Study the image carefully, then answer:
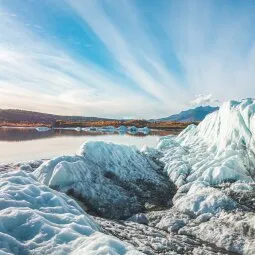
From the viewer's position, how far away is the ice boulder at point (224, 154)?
21.5 m

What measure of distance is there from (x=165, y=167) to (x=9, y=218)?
19508mm

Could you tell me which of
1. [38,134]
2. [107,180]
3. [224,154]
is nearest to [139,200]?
[107,180]

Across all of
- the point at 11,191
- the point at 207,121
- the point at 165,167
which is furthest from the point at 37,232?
the point at 207,121

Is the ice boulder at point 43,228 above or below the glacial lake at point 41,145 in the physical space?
above

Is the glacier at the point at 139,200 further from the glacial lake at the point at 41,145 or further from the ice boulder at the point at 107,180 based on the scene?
the glacial lake at the point at 41,145

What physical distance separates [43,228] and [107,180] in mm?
11878

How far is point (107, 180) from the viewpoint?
21.4 meters

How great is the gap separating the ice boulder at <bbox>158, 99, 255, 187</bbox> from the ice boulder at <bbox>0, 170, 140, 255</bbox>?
41.2 feet

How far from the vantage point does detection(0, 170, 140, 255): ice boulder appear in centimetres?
871

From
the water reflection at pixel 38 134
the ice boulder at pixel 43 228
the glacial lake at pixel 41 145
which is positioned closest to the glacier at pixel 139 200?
the ice boulder at pixel 43 228

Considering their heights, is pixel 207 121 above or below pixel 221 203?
above

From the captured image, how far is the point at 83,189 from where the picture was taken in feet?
63.3

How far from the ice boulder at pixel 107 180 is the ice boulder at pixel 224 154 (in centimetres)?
191

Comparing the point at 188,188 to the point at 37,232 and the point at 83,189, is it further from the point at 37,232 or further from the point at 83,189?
the point at 37,232
